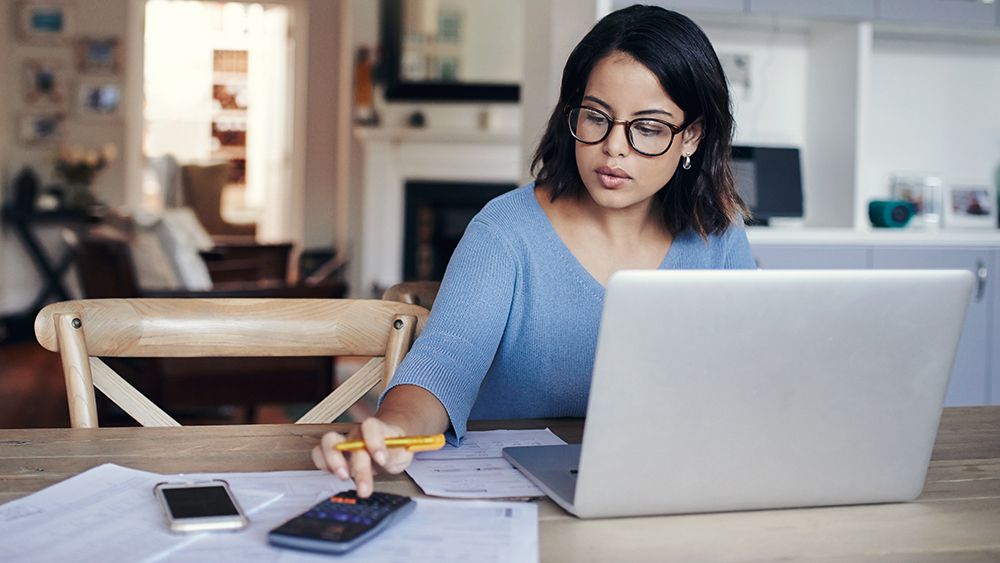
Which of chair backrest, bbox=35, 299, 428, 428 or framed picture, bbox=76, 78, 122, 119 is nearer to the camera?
chair backrest, bbox=35, 299, 428, 428

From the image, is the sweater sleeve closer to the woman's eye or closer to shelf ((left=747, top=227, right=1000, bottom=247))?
the woman's eye

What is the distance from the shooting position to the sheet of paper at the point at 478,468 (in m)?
1.04

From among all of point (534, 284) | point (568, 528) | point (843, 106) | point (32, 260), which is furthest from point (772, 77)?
point (32, 260)

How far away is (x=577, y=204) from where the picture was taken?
64.9 inches

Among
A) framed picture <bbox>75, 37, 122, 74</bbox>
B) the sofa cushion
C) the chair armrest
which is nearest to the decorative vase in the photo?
framed picture <bbox>75, 37, 122, 74</bbox>

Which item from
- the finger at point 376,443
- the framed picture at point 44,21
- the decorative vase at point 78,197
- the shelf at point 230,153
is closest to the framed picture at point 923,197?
the finger at point 376,443

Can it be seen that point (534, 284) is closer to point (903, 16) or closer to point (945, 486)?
point (945, 486)

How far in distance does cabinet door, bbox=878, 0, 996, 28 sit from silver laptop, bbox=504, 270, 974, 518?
2972mm

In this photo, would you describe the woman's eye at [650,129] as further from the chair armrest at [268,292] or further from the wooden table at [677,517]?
the chair armrest at [268,292]

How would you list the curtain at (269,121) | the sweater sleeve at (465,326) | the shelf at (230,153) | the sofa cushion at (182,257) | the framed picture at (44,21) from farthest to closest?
the shelf at (230,153)
the curtain at (269,121)
the framed picture at (44,21)
the sofa cushion at (182,257)
the sweater sleeve at (465,326)

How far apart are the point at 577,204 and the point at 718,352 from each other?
76 centimetres

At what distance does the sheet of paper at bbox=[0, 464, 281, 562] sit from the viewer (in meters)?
0.84

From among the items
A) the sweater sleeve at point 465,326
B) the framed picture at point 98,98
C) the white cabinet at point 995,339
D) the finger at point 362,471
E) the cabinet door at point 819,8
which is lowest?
the white cabinet at point 995,339

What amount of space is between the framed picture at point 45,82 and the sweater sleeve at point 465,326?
6.44 meters
